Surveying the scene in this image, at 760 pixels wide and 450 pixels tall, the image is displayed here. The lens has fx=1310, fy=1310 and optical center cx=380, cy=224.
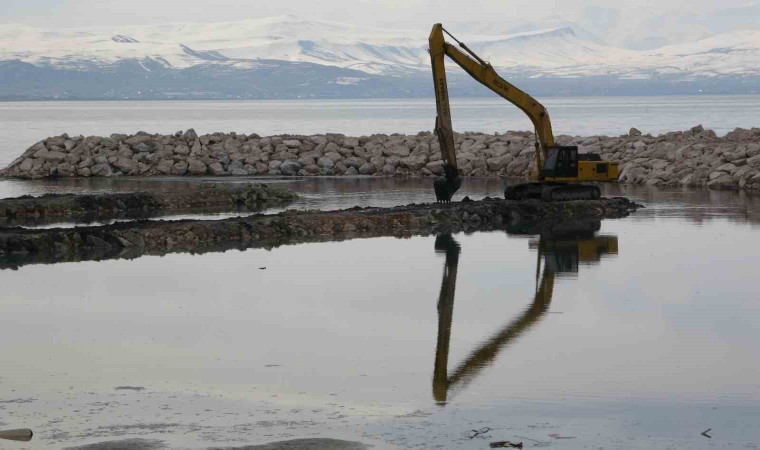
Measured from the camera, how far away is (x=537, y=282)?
1853 cm

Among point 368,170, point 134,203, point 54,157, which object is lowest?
point 134,203

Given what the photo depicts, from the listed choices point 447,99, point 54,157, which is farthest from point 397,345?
point 54,157

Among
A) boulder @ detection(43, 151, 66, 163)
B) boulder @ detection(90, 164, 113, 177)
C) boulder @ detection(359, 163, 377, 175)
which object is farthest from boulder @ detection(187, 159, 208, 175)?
boulder @ detection(359, 163, 377, 175)

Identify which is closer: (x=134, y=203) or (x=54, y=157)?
(x=134, y=203)

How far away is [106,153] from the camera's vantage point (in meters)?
45.8

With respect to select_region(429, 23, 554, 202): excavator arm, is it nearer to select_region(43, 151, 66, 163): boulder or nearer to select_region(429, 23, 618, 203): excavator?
select_region(429, 23, 618, 203): excavator

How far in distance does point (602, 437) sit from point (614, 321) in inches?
214

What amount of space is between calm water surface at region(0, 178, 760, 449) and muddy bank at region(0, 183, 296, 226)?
802 cm

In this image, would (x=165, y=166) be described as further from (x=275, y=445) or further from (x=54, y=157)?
(x=275, y=445)

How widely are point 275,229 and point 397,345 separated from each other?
11.0 meters

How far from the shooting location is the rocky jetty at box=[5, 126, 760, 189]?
139 feet

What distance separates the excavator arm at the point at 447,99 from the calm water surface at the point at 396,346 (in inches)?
182

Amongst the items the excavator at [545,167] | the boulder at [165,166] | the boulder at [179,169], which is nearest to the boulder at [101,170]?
the boulder at [165,166]

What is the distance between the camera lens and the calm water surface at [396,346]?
10422 mm
